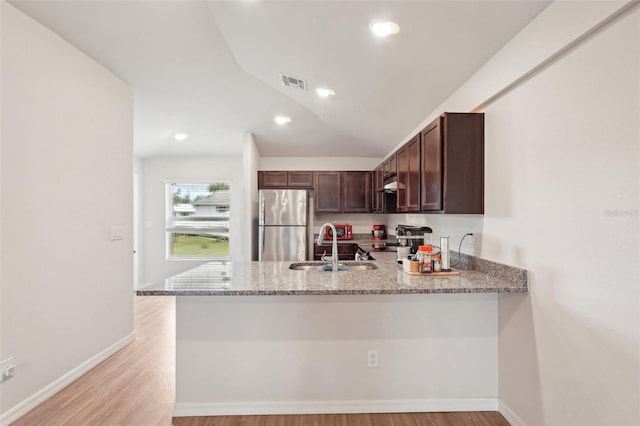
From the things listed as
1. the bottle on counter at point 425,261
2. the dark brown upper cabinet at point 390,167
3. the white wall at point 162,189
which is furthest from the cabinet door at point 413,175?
the white wall at point 162,189

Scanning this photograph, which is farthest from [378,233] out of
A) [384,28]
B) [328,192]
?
[384,28]

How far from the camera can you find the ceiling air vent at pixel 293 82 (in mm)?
3302

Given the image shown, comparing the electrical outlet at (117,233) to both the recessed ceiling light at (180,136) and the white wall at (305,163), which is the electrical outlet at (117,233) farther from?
the white wall at (305,163)

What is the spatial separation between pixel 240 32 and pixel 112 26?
948 millimetres

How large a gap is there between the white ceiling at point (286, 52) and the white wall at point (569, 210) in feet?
1.04

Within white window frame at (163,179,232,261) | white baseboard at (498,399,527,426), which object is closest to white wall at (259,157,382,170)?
white window frame at (163,179,232,261)

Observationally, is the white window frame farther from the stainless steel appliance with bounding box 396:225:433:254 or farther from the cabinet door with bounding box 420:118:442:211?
the cabinet door with bounding box 420:118:442:211

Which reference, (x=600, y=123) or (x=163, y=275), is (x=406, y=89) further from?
(x=163, y=275)

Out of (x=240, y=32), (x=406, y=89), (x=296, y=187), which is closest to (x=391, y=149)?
(x=296, y=187)

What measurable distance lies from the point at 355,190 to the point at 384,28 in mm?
3390

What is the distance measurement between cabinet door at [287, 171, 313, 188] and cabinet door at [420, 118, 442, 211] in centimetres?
301

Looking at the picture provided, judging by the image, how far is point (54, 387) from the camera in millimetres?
2379

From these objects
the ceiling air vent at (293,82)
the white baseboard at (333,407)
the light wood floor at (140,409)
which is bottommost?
the light wood floor at (140,409)

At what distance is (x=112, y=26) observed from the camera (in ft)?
8.25
